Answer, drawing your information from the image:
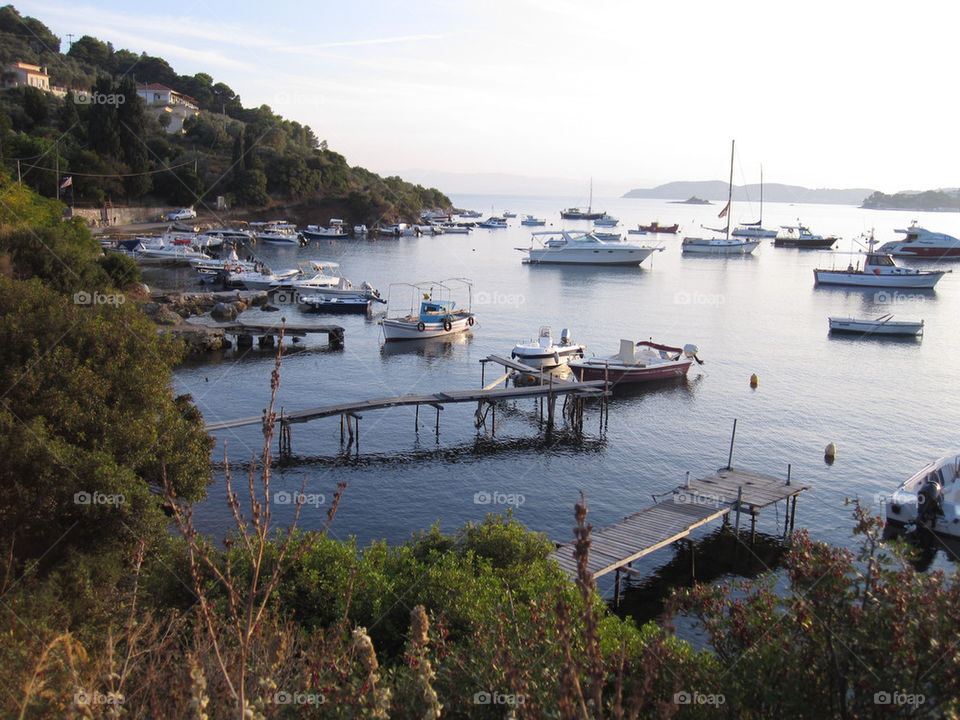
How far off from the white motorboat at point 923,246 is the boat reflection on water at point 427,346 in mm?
90676

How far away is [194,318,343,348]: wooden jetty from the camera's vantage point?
50625 mm

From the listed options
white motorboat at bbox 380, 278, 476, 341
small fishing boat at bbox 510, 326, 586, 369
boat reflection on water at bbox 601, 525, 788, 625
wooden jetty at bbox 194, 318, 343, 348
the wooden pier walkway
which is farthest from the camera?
white motorboat at bbox 380, 278, 476, 341

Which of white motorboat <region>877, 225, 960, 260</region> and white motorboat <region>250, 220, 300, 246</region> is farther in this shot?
white motorboat <region>877, 225, 960, 260</region>

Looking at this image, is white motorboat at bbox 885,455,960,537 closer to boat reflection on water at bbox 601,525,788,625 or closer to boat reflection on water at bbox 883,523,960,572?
boat reflection on water at bbox 883,523,960,572

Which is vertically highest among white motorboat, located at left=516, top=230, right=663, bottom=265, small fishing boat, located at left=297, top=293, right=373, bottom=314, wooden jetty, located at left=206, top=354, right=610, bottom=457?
white motorboat, located at left=516, top=230, right=663, bottom=265

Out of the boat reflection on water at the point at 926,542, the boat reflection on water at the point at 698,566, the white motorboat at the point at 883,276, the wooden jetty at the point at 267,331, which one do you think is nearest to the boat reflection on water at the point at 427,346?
the wooden jetty at the point at 267,331

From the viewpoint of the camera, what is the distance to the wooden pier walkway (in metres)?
20.3

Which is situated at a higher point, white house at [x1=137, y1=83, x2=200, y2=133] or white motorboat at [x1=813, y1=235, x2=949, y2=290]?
white house at [x1=137, y1=83, x2=200, y2=133]

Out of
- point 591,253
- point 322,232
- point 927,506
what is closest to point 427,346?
point 927,506

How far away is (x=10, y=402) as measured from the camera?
17625mm

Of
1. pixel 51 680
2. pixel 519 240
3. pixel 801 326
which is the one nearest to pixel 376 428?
pixel 51 680

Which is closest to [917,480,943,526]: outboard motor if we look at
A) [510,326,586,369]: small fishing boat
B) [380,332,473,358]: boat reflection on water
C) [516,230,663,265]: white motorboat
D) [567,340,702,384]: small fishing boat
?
[567,340,702,384]: small fishing boat

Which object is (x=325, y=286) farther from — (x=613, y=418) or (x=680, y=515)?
(x=680, y=515)

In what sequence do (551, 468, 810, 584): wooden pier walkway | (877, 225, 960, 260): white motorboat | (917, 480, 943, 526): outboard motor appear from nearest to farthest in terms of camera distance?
(551, 468, 810, 584): wooden pier walkway < (917, 480, 943, 526): outboard motor < (877, 225, 960, 260): white motorboat
